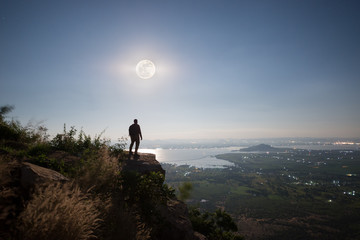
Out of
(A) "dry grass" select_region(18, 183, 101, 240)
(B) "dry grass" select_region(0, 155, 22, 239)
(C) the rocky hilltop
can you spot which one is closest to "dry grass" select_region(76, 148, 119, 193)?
(C) the rocky hilltop

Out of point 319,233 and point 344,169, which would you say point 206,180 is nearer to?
point 319,233

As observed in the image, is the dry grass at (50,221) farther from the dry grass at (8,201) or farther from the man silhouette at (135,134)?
the man silhouette at (135,134)

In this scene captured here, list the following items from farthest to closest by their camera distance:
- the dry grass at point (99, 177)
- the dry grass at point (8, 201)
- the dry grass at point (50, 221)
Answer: the dry grass at point (99, 177), the dry grass at point (8, 201), the dry grass at point (50, 221)

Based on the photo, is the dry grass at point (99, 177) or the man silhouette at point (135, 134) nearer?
the dry grass at point (99, 177)

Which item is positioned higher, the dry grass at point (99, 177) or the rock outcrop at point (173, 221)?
the dry grass at point (99, 177)

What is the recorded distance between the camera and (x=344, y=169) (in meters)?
159

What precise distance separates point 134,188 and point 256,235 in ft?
227

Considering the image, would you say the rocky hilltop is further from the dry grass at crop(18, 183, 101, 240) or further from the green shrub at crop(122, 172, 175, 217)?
the dry grass at crop(18, 183, 101, 240)

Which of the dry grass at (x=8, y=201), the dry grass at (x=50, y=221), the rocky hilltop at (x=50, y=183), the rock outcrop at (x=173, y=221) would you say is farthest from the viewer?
the rock outcrop at (x=173, y=221)

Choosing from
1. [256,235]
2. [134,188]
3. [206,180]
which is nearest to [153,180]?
[134,188]

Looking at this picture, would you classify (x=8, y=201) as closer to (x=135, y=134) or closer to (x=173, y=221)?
(x=173, y=221)

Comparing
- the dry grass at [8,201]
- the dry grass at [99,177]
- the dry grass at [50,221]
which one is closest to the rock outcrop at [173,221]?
the dry grass at [99,177]

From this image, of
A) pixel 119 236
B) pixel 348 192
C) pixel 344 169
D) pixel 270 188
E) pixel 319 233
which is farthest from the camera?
pixel 344 169

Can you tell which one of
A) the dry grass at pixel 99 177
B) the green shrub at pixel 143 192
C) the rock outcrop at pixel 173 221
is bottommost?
the rock outcrop at pixel 173 221
